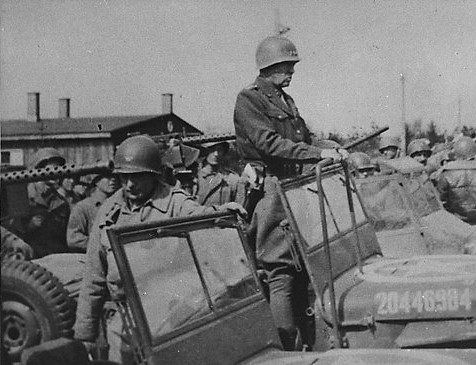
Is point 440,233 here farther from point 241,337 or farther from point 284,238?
point 241,337

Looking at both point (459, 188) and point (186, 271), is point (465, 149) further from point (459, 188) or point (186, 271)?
point (186, 271)

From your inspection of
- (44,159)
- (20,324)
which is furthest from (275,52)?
(44,159)

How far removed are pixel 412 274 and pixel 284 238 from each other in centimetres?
74

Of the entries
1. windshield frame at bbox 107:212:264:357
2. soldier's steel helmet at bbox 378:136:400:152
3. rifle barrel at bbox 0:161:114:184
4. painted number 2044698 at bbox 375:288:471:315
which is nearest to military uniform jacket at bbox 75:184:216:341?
windshield frame at bbox 107:212:264:357

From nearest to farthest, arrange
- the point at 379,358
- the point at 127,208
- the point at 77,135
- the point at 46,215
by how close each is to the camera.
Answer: the point at 379,358 < the point at 127,208 < the point at 46,215 < the point at 77,135

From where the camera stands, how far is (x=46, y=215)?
7176 mm

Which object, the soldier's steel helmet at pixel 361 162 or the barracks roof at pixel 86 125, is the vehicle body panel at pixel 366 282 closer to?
the barracks roof at pixel 86 125

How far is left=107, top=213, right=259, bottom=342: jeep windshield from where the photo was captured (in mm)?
2557

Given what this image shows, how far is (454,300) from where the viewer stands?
11.6 feet

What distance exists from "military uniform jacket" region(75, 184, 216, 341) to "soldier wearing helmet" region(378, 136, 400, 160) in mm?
8741

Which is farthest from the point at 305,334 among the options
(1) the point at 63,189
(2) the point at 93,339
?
(1) the point at 63,189

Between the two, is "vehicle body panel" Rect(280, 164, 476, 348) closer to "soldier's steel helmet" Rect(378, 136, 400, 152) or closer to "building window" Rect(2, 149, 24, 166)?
"building window" Rect(2, 149, 24, 166)

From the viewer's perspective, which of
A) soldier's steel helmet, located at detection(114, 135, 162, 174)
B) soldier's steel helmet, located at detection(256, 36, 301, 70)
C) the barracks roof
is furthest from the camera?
Result: the barracks roof

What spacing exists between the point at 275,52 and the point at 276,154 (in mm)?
671
